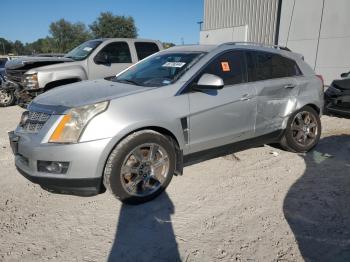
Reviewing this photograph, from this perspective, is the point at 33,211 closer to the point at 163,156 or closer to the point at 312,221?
the point at 163,156

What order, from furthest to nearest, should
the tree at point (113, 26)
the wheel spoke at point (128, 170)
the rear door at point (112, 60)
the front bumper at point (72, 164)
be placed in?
the tree at point (113, 26) → the rear door at point (112, 60) → the wheel spoke at point (128, 170) → the front bumper at point (72, 164)

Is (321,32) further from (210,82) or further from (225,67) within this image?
(210,82)

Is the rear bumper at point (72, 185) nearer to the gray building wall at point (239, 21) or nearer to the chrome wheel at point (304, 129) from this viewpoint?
the chrome wheel at point (304, 129)

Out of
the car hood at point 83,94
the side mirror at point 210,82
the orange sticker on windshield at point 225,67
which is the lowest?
the car hood at point 83,94

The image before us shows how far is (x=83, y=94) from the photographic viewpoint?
366cm

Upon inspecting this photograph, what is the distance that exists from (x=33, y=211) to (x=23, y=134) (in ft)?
2.67

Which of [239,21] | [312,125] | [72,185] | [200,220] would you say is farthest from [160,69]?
[239,21]

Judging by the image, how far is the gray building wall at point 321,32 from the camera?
43.2 ft

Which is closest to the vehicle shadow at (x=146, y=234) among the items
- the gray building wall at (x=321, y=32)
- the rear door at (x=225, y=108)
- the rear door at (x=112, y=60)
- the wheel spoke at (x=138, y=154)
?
the wheel spoke at (x=138, y=154)

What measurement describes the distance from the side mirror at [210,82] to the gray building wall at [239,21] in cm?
1442

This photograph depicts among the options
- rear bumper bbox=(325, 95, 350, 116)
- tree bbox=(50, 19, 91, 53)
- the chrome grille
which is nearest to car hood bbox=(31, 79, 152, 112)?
the chrome grille

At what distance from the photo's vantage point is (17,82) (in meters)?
8.56

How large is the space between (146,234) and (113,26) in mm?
61148

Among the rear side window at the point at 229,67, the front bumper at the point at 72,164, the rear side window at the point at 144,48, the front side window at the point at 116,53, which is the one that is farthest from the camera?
the rear side window at the point at 144,48
